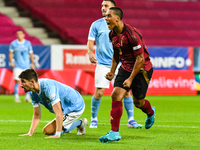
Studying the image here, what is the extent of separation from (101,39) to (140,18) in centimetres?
1439

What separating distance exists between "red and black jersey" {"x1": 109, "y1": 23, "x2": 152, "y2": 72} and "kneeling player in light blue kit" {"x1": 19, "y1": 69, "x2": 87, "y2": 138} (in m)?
0.84

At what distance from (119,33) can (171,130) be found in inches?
76.9

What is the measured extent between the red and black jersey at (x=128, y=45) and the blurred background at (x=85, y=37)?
343 inches

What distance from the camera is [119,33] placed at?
16.1ft

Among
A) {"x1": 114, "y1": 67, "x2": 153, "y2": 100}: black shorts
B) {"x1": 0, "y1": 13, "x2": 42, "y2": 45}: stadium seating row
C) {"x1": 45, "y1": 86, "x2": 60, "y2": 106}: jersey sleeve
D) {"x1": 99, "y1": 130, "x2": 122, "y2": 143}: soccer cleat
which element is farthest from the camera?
{"x1": 0, "y1": 13, "x2": 42, "y2": 45}: stadium seating row

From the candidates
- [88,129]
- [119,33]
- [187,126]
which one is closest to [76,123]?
[88,129]

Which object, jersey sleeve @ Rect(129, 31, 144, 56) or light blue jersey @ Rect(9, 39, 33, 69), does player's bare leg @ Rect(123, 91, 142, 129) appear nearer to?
jersey sleeve @ Rect(129, 31, 144, 56)

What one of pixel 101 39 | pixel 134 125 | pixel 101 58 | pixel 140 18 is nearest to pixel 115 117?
pixel 134 125

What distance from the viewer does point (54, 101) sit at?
4891 millimetres

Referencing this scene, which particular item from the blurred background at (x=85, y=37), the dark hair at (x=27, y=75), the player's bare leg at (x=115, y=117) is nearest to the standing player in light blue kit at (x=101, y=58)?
the player's bare leg at (x=115, y=117)

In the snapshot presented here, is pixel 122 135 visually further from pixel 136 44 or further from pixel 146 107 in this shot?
pixel 136 44

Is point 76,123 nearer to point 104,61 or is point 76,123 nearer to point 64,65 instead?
point 104,61

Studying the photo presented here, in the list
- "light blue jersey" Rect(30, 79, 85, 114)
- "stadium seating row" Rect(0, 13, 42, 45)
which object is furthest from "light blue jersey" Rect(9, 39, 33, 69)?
"stadium seating row" Rect(0, 13, 42, 45)

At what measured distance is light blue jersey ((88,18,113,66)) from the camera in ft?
21.7
